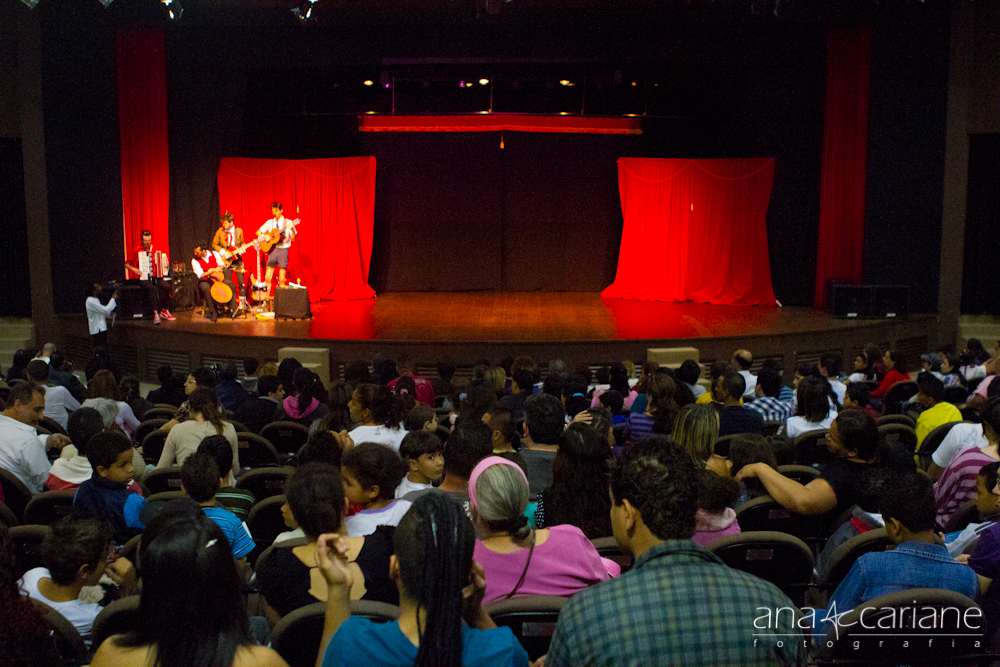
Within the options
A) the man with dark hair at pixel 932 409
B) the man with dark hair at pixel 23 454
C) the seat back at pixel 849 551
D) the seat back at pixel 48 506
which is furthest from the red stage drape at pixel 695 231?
the seat back at pixel 48 506

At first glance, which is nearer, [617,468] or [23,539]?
[617,468]

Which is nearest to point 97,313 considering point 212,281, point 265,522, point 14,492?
point 212,281

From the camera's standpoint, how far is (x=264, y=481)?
4.30 metres

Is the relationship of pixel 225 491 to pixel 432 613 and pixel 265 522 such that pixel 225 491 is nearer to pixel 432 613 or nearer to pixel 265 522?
pixel 265 522

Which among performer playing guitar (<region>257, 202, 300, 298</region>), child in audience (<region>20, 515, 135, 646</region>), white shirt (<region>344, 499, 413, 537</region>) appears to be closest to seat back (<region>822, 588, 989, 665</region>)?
white shirt (<region>344, 499, 413, 537</region>)

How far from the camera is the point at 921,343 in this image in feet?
41.2

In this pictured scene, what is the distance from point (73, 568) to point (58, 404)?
4.36m

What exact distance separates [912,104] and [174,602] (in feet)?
40.6

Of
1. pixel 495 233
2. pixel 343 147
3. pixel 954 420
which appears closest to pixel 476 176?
pixel 495 233

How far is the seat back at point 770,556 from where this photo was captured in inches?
120

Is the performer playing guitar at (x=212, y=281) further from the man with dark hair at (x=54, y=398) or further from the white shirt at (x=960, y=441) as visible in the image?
the white shirt at (x=960, y=441)

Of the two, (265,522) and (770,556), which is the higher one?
(770,556)

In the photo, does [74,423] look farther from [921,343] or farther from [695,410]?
[921,343]

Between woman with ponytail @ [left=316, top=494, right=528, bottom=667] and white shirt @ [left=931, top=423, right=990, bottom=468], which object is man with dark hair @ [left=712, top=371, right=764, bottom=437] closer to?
white shirt @ [left=931, top=423, right=990, bottom=468]
